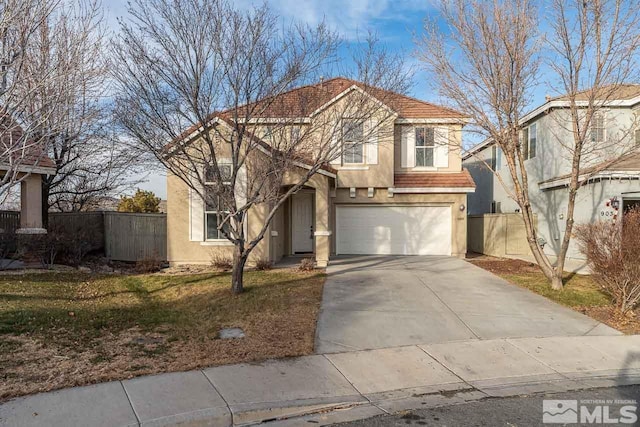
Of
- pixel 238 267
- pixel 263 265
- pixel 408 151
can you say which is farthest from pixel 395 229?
pixel 238 267

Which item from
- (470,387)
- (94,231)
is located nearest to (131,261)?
(94,231)

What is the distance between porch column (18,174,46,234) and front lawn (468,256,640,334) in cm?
1304

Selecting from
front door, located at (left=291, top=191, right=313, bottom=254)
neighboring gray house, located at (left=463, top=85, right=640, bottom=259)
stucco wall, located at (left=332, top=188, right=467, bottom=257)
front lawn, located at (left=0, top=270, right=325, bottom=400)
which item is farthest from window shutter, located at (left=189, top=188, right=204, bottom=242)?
neighboring gray house, located at (left=463, top=85, right=640, bottom=259)

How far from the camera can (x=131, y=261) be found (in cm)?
1644

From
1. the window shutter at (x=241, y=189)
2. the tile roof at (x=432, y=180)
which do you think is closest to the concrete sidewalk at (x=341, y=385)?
the window shutter at (x=241, y=189)

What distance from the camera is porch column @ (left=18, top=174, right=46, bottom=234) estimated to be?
13.2 metres

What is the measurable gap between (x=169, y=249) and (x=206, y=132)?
6.35 m

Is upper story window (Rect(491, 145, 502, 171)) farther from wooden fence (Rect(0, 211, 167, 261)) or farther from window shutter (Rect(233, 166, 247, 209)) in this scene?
wooden fence (Rect(0, 211, 167, 261))

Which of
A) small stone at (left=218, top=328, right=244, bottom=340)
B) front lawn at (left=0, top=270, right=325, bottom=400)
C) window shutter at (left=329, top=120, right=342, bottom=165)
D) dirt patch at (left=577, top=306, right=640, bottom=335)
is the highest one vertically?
window shutter at (left=329, top=120, right=342, bottom=165)

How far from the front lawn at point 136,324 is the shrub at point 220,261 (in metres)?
1.45

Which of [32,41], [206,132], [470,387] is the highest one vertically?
[32,41]

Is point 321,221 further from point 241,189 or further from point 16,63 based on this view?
point 16,63

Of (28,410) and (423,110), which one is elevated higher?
(423,110)

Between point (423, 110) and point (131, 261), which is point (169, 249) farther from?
point (423, 110)
